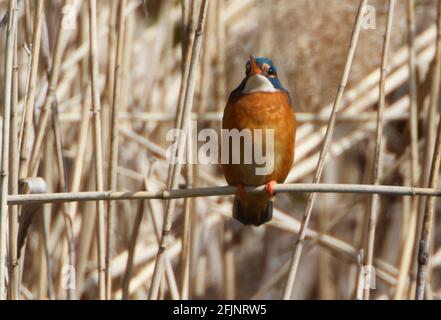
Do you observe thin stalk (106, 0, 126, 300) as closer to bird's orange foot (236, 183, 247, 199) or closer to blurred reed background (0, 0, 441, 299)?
blurred reed background (0, 0, 441, 299)

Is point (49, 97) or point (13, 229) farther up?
point (49, 97)

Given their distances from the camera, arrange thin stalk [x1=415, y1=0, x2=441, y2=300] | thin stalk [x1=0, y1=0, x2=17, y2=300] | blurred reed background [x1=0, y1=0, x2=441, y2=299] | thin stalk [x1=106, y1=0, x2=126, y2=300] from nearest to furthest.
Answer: thin stalk [x1=0, y1=0, x2=17, y2=300], thin stalk [x1=415, y1=0, x2=441, y2=300], thin stalk [x1=106, y1=0, x2=126, y2=300], blurred reed background [x1=0, y1=0, x2=441, y2=299]

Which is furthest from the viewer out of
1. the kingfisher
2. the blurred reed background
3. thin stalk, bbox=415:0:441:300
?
the blurred reed background

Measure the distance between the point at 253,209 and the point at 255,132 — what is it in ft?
0.90

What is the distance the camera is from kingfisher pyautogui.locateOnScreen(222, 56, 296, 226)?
8.28 ft

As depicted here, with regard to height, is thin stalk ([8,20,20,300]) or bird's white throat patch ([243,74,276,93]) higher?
bird's white throat patch ([243,74,276,93])

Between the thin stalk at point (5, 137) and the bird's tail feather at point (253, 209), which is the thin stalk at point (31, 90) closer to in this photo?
the thin stalk at point (5, 137)

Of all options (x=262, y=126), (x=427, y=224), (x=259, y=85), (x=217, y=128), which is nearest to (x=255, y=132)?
(x=262, y=126)

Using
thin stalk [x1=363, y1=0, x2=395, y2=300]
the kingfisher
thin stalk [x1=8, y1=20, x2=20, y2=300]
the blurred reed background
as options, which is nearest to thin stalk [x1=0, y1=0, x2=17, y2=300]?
thin stalk [x1=8, y1=20, x2=20, y2=300]

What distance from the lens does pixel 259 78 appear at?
8.45 feet

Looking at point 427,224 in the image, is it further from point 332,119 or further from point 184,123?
point 184,123
